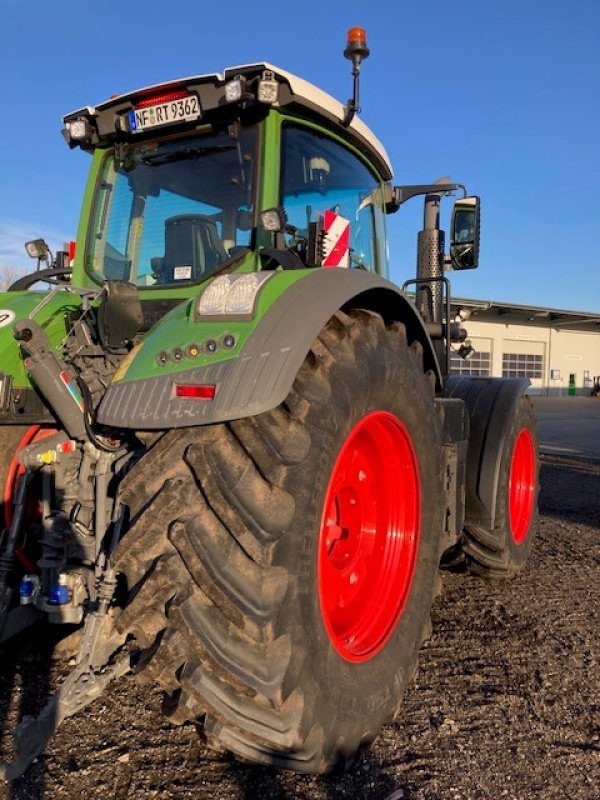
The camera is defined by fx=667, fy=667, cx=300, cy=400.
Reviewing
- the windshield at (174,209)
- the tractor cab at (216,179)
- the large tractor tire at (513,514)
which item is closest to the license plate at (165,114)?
the tractor cab at (216,179)

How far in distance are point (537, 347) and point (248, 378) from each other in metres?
38.0

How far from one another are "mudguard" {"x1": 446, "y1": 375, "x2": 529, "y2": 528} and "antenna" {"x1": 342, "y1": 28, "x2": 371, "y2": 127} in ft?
5.85

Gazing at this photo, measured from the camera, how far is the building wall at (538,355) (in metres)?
34.1

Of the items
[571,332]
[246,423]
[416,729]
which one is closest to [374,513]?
[416,729]

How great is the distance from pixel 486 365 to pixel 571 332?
7.96 meters

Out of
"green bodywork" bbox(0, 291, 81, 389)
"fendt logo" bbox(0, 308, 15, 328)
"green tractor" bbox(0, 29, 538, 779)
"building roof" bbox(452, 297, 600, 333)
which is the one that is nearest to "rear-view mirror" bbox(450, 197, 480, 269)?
"green tractor" bbox(0, 29, 538, 779)

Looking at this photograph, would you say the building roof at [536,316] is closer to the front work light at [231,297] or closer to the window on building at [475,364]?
the window on building at [475,364]

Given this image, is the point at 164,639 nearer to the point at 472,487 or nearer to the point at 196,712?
the point at 196,712

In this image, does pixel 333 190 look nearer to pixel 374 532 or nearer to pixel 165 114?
pixel 165 114

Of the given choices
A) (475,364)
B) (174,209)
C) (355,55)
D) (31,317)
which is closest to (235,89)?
(174,209)

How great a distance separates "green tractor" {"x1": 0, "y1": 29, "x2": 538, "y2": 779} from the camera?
1.77 metres

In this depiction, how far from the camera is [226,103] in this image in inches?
104

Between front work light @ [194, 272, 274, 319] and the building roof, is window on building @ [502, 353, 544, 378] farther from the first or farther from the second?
front work light @ [194, 272, 274, 319]

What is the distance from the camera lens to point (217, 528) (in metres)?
1.76
